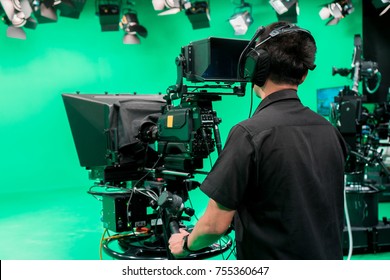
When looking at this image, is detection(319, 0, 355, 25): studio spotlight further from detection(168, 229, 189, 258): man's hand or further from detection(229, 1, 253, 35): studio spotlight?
detection(168, 229, 189, 258): man's hand

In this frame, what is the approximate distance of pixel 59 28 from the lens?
7598 millimetres

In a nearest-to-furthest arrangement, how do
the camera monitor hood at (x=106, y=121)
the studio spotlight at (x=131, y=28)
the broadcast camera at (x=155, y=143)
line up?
the broadcast camera at (x=155, y=143)
the camera monitor hood at (x=106, y=121)
the studio spotlight at (x=131, y=28)

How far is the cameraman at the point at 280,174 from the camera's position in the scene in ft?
4.06

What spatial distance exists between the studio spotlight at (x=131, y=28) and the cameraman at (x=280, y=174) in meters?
6.22

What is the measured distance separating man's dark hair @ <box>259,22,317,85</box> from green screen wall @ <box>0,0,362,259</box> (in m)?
5.16

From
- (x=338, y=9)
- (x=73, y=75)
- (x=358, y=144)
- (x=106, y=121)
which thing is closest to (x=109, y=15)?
(x=73, y=75)

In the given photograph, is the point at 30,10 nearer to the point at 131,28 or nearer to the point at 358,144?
the point at 131,28

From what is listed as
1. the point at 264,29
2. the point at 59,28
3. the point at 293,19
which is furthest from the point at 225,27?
the point at 264,29

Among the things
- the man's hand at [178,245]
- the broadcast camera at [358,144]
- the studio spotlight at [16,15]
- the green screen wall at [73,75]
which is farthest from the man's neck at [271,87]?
the studio spotlight at [16,15]

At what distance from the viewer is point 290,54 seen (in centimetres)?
129

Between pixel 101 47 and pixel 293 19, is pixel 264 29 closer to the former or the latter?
pixel 293 19

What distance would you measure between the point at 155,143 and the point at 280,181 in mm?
1298

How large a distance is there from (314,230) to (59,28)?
7.29 m

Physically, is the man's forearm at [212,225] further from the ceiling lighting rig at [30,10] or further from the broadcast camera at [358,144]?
the ceiling lighting rig at [30,10]
